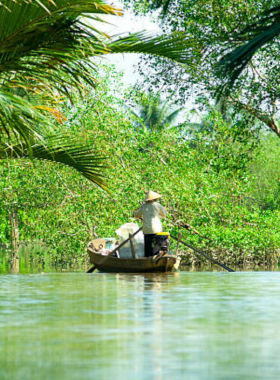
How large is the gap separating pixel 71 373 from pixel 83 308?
444 cm

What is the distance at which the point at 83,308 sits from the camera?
9.23 meters

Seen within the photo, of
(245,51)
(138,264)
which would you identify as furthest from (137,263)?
(245,51)

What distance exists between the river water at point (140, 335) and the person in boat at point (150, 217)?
20.1 feet

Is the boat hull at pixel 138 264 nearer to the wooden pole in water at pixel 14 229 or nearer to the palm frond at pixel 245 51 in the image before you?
the wooden pole in water at pixel 14 229

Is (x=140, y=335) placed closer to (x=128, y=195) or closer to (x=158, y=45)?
(x=158, y=45)

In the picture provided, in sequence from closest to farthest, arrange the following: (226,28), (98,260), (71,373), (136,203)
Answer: (71,373) < (226,28) < (98,260) < (136,203)

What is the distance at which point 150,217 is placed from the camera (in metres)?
18.1

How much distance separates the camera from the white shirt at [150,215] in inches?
713

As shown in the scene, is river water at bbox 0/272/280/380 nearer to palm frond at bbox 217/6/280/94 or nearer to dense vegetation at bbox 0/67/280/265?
palm frond at bbox 217/6/280/94

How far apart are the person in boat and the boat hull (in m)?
0.22

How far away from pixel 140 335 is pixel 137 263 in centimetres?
1193

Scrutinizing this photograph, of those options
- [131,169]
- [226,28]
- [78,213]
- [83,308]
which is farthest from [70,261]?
[83,308]

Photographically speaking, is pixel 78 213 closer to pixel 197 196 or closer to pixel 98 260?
pixel 197 196

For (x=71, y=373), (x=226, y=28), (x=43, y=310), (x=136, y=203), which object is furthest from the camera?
(x=136, y=203)
